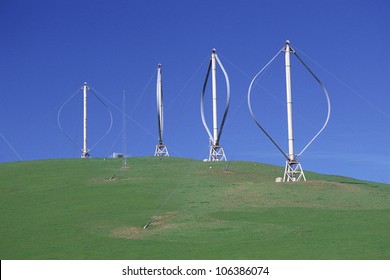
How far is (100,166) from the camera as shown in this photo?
81375mm

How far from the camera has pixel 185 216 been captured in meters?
47.2

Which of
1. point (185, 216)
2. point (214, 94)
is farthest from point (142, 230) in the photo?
point (214, 94)

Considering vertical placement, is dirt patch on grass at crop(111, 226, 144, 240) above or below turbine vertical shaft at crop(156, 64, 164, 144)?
Answer: below

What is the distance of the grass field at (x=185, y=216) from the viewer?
36.3 m

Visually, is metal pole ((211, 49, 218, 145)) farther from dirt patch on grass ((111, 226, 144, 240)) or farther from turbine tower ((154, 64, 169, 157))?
dirt patch on grass ((111, 226, 144, 240))

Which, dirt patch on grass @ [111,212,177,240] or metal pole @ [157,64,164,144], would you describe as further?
metal pole @ [157,64,164,144]

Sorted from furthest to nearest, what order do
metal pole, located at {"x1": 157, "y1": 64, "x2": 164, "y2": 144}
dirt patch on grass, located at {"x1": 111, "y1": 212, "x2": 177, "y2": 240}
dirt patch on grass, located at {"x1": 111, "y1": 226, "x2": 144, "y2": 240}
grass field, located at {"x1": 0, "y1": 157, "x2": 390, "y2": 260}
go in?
1. metal pole, located at {"x1": 157, "y1": 64, "x2": 164, "y2": 144}
2. dirt patch on grass, located at {"x1": 111, "y1": 212, "x2": 177, "y2": 240}
3. dirt patch on grass, located at {"x1": 111, "y1": 226, "x2": 144, "y2": 240}
4. grass field, located at {"x1": 0, "y1": 157, "x2": 390, "y2": 260}

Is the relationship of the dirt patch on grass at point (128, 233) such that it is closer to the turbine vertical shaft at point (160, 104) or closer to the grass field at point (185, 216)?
the grass field at point (185, 216)

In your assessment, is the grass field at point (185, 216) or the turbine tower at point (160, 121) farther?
the turbine tower at point (160, 121)

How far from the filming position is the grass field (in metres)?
36.3

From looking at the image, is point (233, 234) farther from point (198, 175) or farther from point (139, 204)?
point (198, 175)

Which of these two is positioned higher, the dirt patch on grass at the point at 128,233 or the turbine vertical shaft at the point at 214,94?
the turbine vertical shaft at the point at 214,94

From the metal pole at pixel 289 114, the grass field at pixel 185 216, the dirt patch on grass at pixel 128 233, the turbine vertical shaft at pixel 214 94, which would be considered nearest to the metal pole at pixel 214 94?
the turbine vertical shaft at pixel 214 94

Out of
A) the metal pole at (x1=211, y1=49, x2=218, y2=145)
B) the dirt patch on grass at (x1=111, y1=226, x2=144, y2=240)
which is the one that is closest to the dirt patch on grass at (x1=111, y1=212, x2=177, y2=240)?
the dirt patch on grass at (x1=111, y1=226, x2=144, y2=240)
